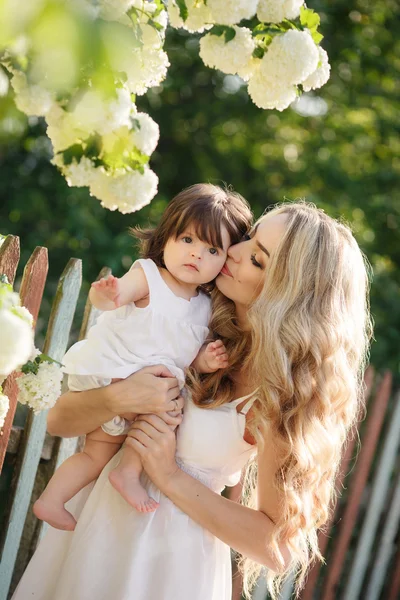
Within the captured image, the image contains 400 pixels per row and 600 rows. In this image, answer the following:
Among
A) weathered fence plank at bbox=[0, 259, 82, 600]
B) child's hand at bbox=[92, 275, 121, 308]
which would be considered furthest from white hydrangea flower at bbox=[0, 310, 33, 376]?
weathered fence plank at bbox=[0, 259, 82, 600]

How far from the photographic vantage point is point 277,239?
2248 millimetres

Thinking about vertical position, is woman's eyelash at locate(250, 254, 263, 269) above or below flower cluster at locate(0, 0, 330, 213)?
below

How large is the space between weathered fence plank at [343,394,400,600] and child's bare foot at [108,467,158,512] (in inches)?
84.8

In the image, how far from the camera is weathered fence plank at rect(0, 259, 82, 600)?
8.60ft

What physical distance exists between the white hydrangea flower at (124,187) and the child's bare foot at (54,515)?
0.88m

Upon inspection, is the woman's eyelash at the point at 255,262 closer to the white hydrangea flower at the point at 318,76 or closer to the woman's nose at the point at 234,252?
the woman's nose at the point at 234,252

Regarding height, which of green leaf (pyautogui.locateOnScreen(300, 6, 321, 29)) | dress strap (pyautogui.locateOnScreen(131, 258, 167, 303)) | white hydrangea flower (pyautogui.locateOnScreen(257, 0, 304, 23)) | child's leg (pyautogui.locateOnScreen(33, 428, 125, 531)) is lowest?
child's leg (pyautogui.locateOnScreen(33, 428, 125, 531))

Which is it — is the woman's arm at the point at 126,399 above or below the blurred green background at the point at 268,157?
above

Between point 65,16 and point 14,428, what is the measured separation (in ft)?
6.21

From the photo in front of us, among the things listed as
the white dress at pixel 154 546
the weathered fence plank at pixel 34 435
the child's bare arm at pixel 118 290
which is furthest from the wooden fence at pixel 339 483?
the white dress at pixel 154 546

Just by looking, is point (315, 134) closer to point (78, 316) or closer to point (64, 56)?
point (78, 316)

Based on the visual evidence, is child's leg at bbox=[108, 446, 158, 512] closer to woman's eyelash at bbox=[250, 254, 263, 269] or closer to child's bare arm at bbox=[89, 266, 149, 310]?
child's bare arm at bbox=[89, 266, 149, 310]

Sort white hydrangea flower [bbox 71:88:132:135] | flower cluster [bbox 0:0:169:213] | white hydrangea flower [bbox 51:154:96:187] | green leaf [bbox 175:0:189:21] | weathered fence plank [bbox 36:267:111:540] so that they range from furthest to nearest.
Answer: weathered fence plank [bbox 36:267:111:540], green leaf [bbox 175:0:189:21], white hydrangea flower [bbox 51:154:96:187], white hydrangea flower [bbox 71:88:132:135], flower cluster [bbox 0:0:169:213]

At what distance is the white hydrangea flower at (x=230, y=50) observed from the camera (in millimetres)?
1938
